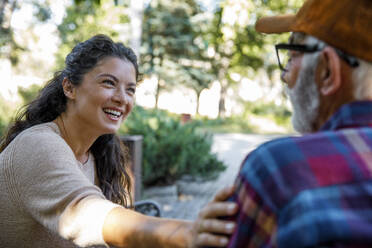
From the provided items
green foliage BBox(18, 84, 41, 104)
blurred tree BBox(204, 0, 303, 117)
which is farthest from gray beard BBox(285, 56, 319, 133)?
green foliage BBox(18, 84, 41, 104)

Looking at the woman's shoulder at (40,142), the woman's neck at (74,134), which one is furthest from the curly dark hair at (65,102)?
the woman's shoulder at (40,142)

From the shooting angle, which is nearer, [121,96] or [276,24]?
[276,24]

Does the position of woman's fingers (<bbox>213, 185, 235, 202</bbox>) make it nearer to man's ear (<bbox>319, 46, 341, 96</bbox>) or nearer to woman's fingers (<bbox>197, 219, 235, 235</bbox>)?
woman's fingers (<bbox>197, 219, 235, 235</bbox>)

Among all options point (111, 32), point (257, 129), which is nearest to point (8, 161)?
point (111, 32)

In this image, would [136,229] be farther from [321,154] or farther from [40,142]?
Result: [321,154]

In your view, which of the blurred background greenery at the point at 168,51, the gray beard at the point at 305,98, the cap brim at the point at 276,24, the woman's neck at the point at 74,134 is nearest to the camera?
the gray beard at the point at 305,98

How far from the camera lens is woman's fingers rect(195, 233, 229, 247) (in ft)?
3.16

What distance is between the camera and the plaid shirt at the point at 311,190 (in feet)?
2.58

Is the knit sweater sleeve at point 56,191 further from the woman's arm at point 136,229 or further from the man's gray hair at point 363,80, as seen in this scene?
the man's gray hair at point 363,80

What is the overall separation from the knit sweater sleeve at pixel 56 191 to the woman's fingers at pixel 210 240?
1.51ft

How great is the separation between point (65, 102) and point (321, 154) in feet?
5.69

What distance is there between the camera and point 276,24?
1.31 metres

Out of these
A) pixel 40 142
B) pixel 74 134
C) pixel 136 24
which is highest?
pixel 40 142

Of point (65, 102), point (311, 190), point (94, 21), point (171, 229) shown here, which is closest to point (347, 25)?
point (311, 190)
